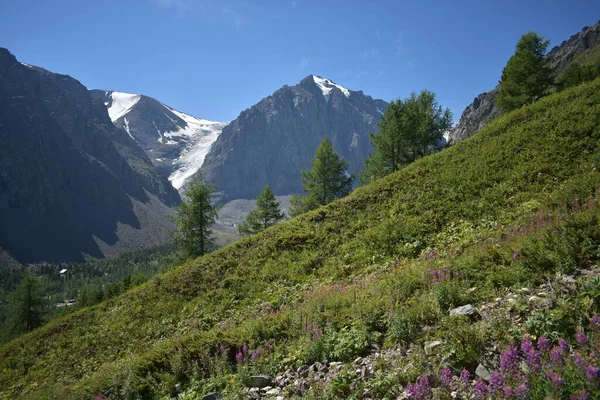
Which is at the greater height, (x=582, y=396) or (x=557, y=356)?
(x=557, y=356)

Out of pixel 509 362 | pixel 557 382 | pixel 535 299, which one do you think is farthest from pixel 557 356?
pixel 535 299

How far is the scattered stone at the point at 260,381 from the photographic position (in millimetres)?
6150

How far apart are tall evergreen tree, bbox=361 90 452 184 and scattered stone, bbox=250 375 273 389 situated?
29.0 metres

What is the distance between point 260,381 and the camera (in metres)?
6.16

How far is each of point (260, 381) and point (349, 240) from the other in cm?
1097

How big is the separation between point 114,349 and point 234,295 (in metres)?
5.74

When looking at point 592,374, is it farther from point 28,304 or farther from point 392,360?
point 28,304

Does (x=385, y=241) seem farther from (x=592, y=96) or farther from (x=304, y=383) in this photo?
(x=592, y=96)

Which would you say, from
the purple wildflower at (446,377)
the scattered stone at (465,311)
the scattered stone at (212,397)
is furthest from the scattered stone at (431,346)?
the scattered stone at (212,397)

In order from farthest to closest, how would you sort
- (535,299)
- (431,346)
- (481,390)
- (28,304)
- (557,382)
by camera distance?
(28,304) → (535,299) → (431,346) → (481,390) → (557,382)

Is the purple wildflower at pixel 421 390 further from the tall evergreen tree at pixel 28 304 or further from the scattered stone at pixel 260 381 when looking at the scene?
the tall evergreen tree at pixel 28 304

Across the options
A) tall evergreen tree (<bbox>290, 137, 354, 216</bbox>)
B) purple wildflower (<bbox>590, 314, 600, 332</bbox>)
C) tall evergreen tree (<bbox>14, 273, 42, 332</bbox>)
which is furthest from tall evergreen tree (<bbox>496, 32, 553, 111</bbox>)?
tall evergreen tree (<bbox>14, 273, 42, 332</bbox>)

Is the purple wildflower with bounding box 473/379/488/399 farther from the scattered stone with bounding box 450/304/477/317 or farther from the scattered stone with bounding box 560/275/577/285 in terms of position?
the scattered stone with bounding box 560/275/577/285

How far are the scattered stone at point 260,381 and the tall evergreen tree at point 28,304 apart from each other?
172 feet
